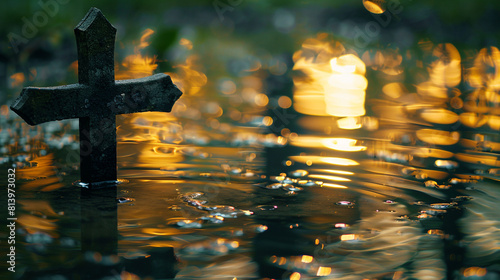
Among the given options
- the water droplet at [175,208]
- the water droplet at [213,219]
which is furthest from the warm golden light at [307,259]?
the water droplet at [175,208]

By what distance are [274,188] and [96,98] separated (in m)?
1.34

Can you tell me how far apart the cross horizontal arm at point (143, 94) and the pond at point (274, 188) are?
0.54 metres

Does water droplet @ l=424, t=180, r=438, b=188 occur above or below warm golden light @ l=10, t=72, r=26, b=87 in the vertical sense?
below

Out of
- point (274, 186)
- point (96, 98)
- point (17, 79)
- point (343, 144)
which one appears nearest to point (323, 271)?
point (274, 186)

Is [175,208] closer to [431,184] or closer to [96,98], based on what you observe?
[96,98]

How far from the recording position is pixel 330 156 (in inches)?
209

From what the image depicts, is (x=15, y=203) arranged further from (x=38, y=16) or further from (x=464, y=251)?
(x=38, y=16)

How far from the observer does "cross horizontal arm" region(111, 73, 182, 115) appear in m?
4.19

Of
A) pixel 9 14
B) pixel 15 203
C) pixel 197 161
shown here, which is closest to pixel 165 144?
pixel 197 161

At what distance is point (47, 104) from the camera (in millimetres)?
3869

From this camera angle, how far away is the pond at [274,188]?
3.12 metres

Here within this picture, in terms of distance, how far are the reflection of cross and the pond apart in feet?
→ 0.88

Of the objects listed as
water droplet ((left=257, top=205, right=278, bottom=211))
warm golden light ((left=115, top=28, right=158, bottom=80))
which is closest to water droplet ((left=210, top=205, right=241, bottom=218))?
water droplet ((left=257, top=205, right=278, bottom=211))

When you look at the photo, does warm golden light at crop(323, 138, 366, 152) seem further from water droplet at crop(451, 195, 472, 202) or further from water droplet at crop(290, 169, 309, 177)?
water droplet at crop(451, 195, 472, 202)
